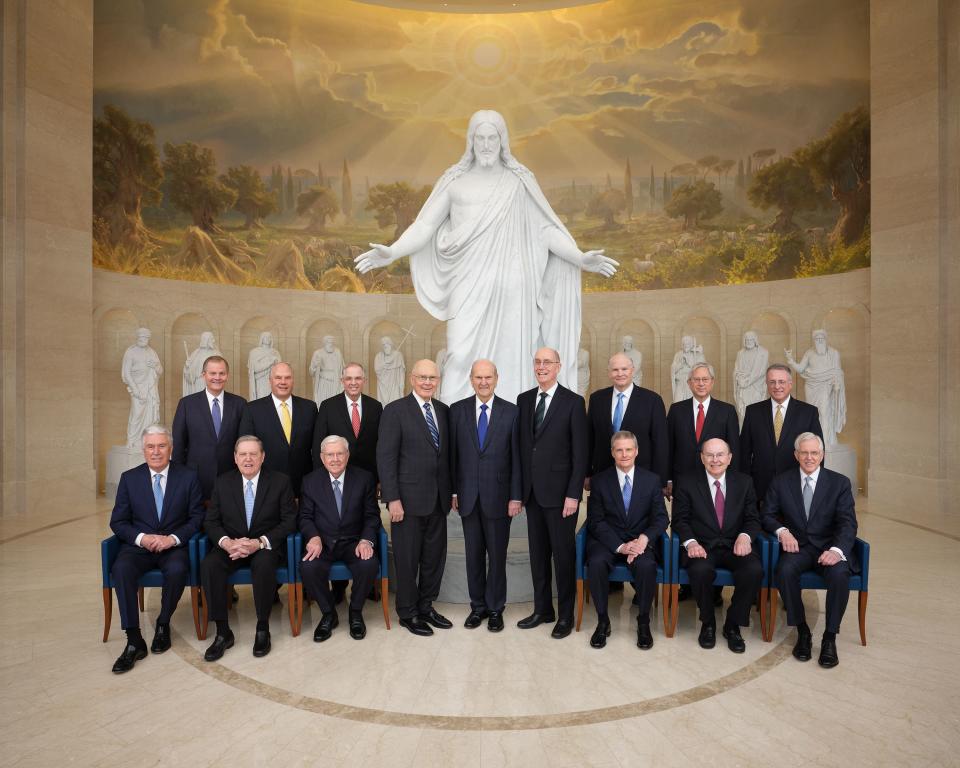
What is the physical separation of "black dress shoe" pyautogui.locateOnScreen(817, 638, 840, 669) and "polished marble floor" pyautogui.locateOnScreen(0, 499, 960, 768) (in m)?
0.07

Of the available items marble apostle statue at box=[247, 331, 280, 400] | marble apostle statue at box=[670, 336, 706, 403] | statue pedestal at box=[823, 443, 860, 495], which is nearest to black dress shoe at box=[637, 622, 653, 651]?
statue pedestal at box=[823, 443, 860, 495]

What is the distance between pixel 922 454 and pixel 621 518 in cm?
665

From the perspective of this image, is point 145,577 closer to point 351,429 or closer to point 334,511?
point 334,511

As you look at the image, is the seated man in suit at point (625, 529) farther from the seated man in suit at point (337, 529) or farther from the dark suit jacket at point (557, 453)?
the seated man in suit at point (337, 529)

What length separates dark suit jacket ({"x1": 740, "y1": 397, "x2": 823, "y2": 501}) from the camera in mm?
4715

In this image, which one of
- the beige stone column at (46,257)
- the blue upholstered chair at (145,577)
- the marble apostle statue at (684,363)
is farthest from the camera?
the marble apostle statue at (684,363)

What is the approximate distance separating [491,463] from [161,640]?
7.41 feet

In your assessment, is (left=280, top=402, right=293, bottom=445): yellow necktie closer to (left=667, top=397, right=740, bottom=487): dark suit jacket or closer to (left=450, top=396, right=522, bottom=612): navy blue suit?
(left=450, top=396, right=522, bottom=612): navy blue suit

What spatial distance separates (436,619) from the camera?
14.8ft

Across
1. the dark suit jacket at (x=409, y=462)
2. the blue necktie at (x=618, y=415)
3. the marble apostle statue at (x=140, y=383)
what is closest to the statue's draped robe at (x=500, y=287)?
the blue necktie at (x=618, y=415)

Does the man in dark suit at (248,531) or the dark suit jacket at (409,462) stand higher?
the dark suit jacket at (409,462)

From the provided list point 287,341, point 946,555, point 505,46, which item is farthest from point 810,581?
point 505,46

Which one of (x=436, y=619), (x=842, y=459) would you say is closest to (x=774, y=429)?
(x=436, y=619)

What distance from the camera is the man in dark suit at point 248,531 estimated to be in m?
4.14
